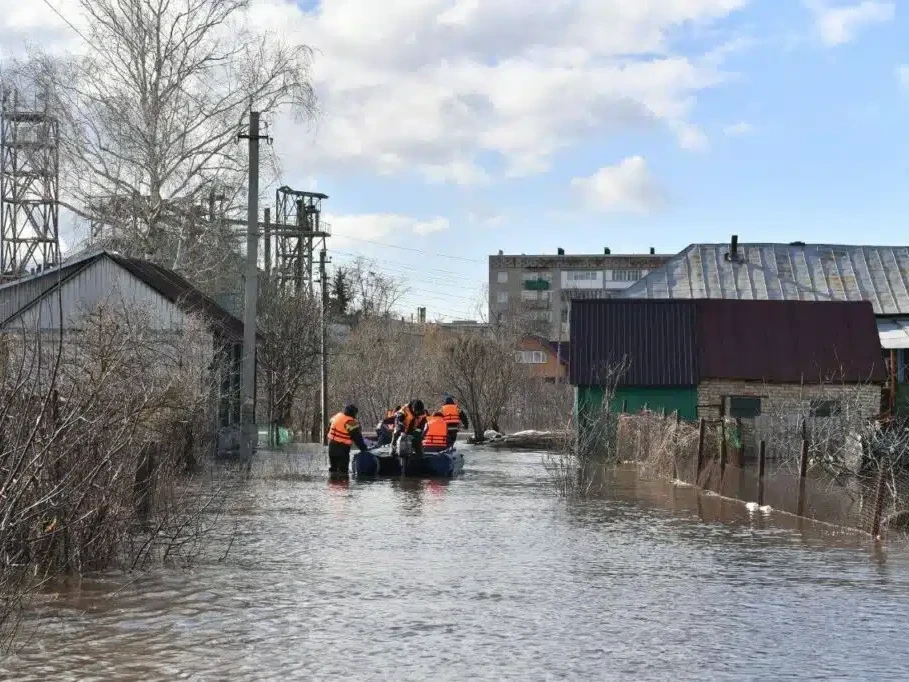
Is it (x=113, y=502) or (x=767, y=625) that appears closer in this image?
(x=767, y=625)

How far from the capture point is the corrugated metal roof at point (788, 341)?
39125mm

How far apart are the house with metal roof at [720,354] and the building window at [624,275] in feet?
290

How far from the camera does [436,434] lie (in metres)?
29.6

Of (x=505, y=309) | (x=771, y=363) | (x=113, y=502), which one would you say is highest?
(x=505, y=309)

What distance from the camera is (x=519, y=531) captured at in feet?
59.7

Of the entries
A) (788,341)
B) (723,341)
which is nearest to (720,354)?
(723,341)

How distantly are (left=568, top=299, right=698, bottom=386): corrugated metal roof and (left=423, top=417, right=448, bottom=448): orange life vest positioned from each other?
29.5 feet

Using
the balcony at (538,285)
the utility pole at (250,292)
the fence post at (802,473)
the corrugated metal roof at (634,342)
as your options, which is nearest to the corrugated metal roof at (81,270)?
the utility pole at (250,292)

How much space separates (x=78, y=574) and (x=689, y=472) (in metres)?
15.4

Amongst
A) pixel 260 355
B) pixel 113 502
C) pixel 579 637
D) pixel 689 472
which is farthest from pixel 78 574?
pixel 260 355

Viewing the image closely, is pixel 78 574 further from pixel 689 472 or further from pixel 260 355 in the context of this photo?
pixel 260 355

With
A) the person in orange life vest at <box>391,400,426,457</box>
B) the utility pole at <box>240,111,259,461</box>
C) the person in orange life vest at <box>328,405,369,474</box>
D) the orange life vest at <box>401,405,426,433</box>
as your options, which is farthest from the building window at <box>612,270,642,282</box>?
the person in orange life vest at <box>328,405,369,474</box>

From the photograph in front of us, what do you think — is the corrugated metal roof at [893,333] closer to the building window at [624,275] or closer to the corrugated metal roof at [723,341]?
the corrugated metal roof at [723,341]

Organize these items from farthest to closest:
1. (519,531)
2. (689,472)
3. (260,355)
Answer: (260,355) → (689,472) → (519,531)
